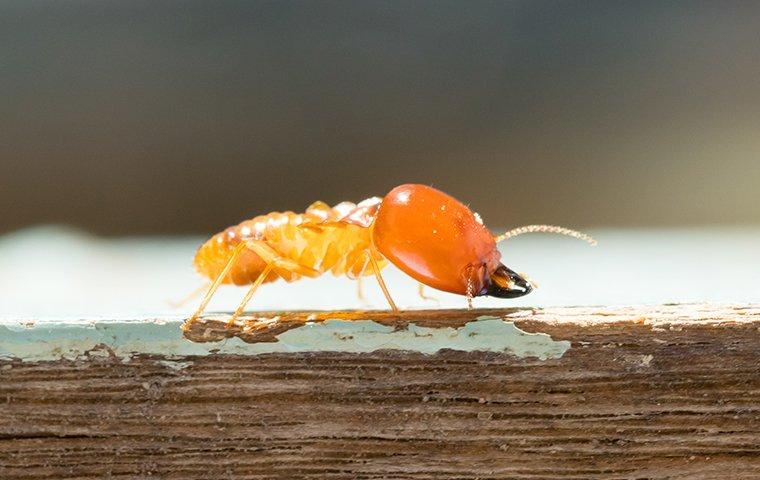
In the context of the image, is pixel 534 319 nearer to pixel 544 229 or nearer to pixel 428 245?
pixel 428 245

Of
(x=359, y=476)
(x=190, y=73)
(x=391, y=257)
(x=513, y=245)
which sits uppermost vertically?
(x=190, y=73)

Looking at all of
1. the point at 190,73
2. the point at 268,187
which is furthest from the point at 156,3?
the point at 268,187

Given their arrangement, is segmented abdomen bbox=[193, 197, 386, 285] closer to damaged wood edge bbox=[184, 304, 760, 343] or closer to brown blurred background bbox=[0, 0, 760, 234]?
damaged wood edge bbox=[184, 304, 760, 343]

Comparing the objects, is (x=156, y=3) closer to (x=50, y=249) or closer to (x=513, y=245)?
(x=50, y=249)

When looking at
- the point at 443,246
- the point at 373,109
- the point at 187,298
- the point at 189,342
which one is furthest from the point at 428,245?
the point at 373,109

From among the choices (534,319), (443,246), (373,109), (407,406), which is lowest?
(407,406)

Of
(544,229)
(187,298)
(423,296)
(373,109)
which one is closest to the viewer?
(544,229)

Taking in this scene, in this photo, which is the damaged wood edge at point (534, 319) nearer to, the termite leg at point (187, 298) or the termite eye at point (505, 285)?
the termite eye at point (505, 285)
